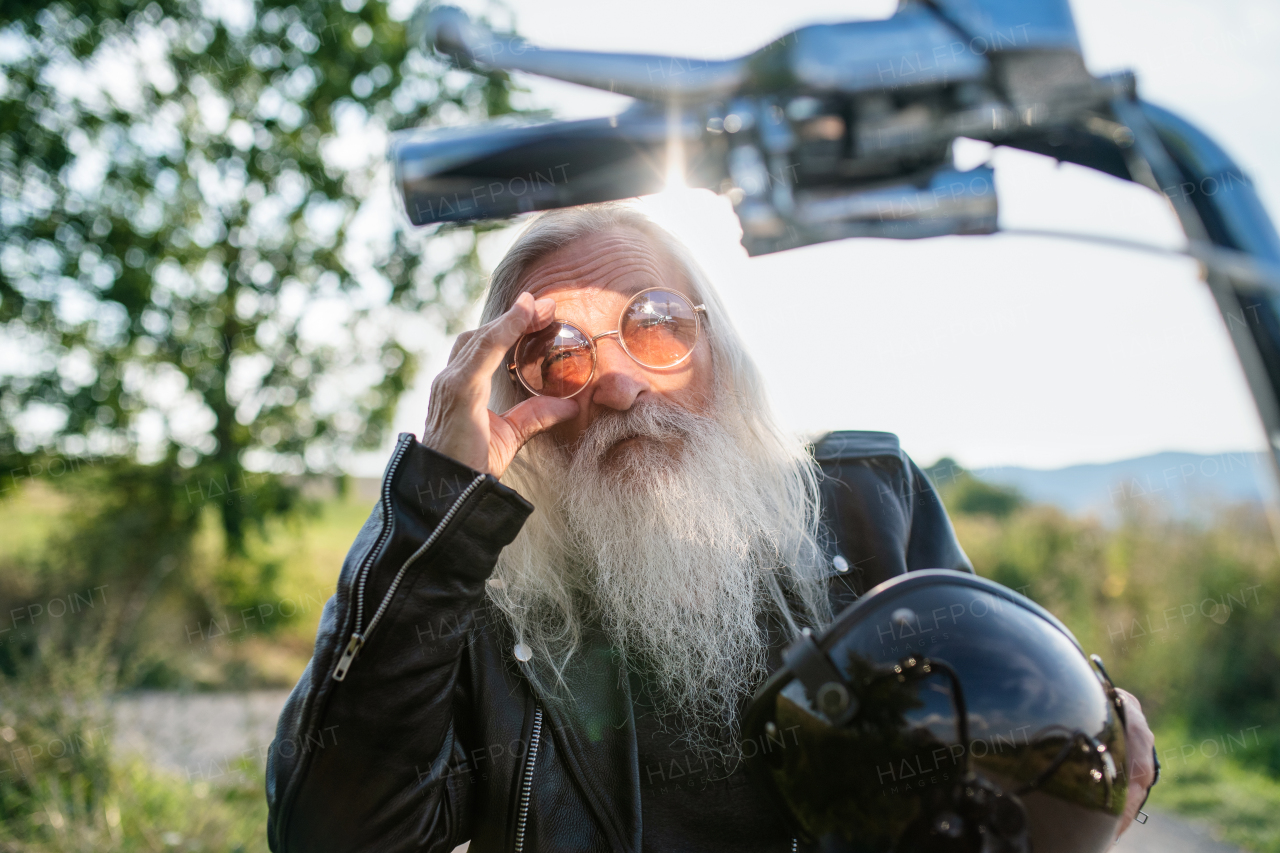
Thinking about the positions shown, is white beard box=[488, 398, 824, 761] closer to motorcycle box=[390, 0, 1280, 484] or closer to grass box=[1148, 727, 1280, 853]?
motorcycle box=[390, 0, 1280, 484]

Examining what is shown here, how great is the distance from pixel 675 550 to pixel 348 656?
3.46 ft

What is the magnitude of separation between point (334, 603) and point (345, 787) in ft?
1.31

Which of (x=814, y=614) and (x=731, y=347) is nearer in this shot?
(x=814, y=614)

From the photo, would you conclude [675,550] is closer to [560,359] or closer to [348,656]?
[560,359]

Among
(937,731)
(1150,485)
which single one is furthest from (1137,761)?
(1150,485)

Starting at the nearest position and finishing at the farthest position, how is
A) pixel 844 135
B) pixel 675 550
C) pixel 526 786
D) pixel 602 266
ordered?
pixel 844 135 → pixel 526 786 → pixel 675 550 → pixel 602 266

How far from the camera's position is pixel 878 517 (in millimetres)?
2482

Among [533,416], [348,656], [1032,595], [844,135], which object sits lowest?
[1032,595]

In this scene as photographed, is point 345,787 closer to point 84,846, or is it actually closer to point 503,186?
point 503,186

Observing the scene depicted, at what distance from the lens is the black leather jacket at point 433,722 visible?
1.63 meters

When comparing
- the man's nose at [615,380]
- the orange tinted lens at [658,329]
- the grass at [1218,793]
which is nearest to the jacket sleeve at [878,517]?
the orange tinted lens at [658,329]

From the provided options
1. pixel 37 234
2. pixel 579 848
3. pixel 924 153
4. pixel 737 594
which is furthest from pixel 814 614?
pixel 37 234

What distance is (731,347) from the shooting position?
115 inches

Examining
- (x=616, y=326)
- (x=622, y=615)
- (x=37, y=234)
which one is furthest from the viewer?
(x=37, y=234)
